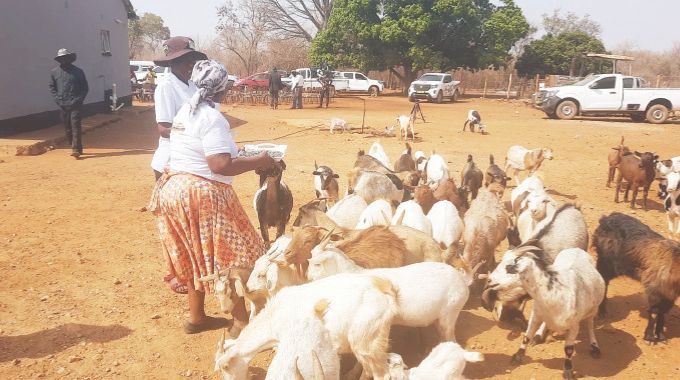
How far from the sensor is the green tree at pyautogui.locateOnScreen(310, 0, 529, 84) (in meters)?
30.9

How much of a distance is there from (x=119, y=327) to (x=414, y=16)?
29.9 meters

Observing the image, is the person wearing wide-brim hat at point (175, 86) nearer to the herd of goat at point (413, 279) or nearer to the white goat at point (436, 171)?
the herd of goat at point (413, 279)

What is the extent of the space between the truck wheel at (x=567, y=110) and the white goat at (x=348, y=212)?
1766 cm

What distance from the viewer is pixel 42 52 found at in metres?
14.3

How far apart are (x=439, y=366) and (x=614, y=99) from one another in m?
20.3

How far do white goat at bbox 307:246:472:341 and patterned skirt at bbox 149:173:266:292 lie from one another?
53 centimetres

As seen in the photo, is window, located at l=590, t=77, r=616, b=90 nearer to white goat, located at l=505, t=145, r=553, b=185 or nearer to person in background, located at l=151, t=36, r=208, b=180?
white goat, located at l=505, t=145, r=553, b=185

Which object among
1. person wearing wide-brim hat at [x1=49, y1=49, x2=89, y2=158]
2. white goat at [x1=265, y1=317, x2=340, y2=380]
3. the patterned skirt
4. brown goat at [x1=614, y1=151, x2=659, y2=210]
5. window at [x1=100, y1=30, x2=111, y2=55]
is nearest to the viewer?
white goat at [x1=265, y1=317, x2=340, y2=380]

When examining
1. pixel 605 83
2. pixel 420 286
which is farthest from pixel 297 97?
pixel 420 286

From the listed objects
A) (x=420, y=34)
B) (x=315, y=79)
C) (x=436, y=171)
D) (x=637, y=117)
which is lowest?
(x=436, y=171)

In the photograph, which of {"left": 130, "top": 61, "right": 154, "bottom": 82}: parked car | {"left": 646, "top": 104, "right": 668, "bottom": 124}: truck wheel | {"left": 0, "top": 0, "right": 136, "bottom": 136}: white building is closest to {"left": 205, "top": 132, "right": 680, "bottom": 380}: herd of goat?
{"left": 0, "top": 0, "right": 136, "bottom": 136}: white building

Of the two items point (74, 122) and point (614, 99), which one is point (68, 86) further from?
point (614, 99)

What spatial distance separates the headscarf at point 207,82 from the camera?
3242 millimetres

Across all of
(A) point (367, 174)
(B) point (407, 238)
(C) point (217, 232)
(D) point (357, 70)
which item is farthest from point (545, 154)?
(D) point (357, 70)
